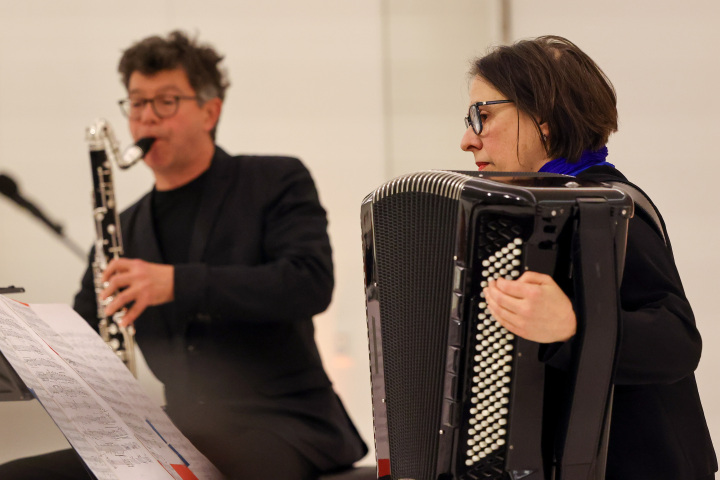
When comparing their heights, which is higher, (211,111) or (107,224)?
(211,111)

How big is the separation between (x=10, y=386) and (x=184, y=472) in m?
0.32

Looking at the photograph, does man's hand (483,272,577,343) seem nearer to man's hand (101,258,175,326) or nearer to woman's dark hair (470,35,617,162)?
woman's dark hair (470,35,617,162)

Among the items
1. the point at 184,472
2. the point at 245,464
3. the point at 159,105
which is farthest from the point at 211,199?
the point at 184,472

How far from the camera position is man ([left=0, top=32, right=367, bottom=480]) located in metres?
1.71

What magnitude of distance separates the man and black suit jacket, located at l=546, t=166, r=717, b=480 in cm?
73

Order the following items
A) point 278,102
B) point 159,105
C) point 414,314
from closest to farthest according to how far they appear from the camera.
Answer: point 414,314, point 159,105, point 278,102

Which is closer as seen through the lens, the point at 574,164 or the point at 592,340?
the point at 592,340

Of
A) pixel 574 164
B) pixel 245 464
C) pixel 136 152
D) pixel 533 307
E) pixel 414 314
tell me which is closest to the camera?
pixel 533 307

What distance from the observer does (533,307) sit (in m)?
0.93

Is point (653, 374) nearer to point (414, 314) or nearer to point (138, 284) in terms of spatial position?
point (414, 314)

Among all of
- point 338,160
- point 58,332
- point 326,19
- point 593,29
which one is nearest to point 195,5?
point 326,19

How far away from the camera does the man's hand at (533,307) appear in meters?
0.93

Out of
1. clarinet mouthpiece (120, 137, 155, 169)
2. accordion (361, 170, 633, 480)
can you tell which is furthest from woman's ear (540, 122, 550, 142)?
clarinet mouthpiece (120, 137, 155, 169)

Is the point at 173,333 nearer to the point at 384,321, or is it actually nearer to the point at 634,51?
the point at 384,321
